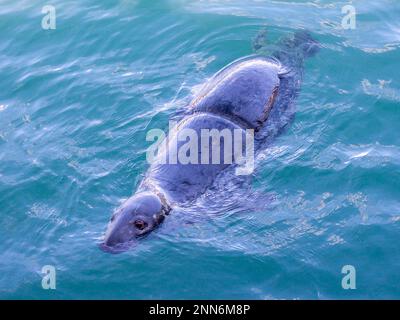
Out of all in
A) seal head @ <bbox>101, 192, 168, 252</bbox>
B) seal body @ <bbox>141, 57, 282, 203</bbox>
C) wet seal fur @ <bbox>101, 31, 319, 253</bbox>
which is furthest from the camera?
seal body @ <bbox>141, 57, 282, 203</bbox>

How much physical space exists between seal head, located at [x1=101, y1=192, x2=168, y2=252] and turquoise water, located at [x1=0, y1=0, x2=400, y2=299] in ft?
0.57

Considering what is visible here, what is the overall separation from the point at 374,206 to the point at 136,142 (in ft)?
13.7

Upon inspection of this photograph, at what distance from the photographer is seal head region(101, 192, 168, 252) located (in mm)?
8219

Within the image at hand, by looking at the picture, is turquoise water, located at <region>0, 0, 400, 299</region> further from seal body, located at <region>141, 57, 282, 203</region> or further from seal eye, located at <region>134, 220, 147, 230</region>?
seal body, located at <region>141, 57, 282, 203</region>

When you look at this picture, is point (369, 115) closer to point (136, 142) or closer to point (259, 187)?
point (259, 187)

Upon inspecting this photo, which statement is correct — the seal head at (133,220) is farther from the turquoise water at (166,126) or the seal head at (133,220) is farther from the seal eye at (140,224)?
the turquoise water at (166,126)

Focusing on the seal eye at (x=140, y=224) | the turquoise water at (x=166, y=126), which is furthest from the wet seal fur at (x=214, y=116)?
the turquoise water at (x=166, y=126)

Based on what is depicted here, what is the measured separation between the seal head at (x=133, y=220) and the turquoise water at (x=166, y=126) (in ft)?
0.57

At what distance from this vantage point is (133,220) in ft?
27.2

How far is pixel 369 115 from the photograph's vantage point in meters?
10.9

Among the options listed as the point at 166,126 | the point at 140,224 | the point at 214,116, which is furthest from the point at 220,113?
the point at 140,224

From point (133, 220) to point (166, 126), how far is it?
286cm

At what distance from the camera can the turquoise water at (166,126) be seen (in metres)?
8.25

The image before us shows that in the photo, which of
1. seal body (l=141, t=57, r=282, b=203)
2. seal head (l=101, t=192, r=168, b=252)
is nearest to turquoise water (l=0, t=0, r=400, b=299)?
seal head (l=101, t=192, r=168, b=252)
